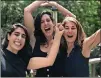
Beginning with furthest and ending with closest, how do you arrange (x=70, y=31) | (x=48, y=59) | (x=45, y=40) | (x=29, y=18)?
(x=29, y=18), (x=45, y=40), (x=70, y=31), (x=48, y=59)

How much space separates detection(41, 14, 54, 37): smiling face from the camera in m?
2.75

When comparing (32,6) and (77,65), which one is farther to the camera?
(32,6)

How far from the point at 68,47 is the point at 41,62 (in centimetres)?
33

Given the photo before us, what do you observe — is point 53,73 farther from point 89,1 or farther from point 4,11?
point 89,1

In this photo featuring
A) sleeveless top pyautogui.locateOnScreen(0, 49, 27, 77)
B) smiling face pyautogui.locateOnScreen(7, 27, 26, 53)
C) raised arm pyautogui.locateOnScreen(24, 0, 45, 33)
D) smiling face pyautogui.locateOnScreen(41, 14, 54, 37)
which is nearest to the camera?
sleeveless top pyautogui.locateOnScreen(0, 49, 27, 77)

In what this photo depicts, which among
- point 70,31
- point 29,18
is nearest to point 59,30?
point 70,31

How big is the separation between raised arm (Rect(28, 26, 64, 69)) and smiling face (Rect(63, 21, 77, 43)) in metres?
0.07

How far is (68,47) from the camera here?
8.96ft

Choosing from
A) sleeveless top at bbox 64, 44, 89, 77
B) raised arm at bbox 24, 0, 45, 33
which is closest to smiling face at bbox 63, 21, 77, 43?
sleeveless top at bbox 64, 44, 89, 77

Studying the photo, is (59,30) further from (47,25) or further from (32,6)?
(32,6)

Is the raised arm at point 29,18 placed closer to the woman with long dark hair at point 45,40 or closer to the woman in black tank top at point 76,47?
the woman with long dark hair at point 45,40

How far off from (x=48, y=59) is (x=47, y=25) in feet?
1.24

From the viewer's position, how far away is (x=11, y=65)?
239 centimetres

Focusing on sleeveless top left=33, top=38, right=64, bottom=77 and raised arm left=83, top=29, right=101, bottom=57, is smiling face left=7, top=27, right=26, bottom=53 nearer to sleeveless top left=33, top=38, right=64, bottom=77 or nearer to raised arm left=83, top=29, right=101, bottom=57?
sleeveless top left=33, top=38, right=64, bottom=77
